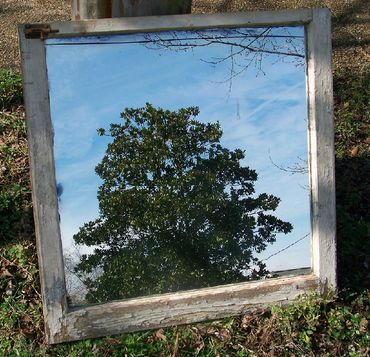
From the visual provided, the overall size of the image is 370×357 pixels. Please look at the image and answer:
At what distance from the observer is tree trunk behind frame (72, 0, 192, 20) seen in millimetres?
3883

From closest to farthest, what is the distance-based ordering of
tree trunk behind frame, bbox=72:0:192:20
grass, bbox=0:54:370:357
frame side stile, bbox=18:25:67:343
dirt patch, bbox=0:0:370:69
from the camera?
frame side stile, bbox=18:25:67:343
grass, bbox=0:54:370:357
tree trunk behind frame, bbox=72:0:192:20
dirt patch, bbox=0:0:370:69

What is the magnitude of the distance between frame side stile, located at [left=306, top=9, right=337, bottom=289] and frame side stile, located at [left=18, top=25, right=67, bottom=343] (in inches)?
51.9

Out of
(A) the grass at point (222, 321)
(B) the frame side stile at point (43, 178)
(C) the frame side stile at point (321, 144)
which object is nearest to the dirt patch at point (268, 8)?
(A) the grass at point (222, 321)

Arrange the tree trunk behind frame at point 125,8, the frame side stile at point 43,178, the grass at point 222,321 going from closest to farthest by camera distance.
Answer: the frame side stile at point 43,178 → the grass at point 222,321 → the tree trunk behind frame at point 125,8

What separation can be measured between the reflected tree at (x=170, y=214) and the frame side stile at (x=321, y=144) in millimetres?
195

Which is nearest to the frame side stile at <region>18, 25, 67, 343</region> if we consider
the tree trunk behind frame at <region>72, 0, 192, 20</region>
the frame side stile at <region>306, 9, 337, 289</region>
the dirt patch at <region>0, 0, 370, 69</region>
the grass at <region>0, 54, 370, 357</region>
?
the grass at <region>0, 54, 370, 357</region>

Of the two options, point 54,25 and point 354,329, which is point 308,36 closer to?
point 54,25

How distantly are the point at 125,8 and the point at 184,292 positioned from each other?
1.55m

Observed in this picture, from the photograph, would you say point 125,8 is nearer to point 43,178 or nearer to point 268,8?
point 43,178

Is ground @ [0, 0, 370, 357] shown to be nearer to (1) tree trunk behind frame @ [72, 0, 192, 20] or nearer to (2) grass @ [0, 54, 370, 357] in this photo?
(2) grass @ [0, 54, 370, 357]

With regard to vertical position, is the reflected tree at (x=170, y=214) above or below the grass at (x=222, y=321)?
above

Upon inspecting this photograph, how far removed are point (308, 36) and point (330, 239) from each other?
1.06 meters

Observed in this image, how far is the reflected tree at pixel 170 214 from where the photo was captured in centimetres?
359

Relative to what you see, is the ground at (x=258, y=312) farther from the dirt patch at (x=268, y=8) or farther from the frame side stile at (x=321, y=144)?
the dirt patch at (x=268, y=8)
